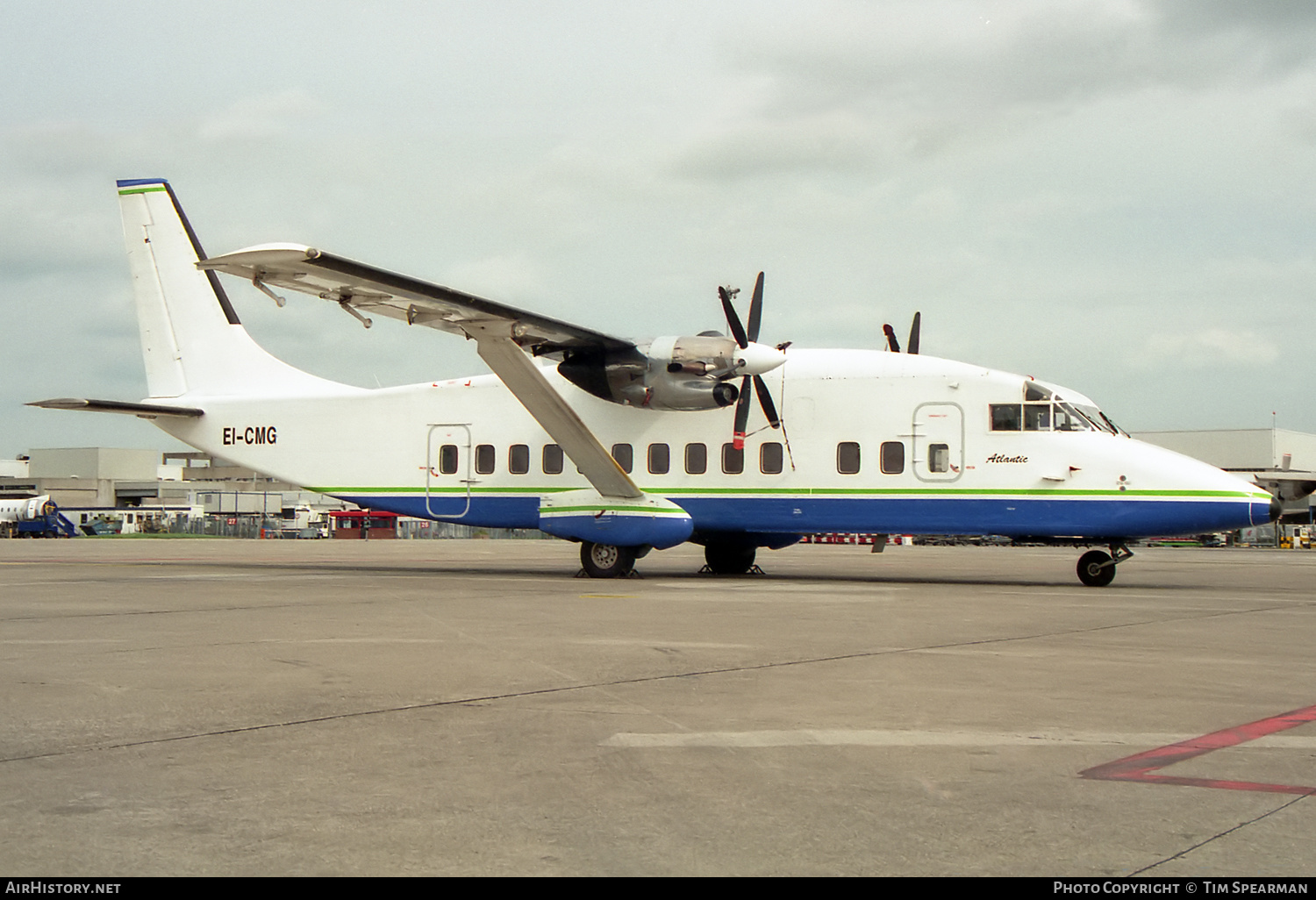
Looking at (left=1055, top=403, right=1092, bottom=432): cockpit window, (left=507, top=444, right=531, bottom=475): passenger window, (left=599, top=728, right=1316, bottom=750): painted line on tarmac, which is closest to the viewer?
(left=599, top=728, right=1316, bottom=750): painted line on tarmac

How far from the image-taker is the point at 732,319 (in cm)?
2144

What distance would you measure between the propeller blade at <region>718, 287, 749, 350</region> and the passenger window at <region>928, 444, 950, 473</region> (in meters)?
3.93

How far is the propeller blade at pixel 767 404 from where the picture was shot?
21719 mm

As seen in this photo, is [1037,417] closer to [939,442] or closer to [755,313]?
[939,442]

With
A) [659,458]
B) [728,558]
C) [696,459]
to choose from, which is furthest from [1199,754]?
[728,558]

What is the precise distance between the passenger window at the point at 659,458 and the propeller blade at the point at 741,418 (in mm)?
1374

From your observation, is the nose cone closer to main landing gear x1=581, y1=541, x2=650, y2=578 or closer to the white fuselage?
the white fuselage

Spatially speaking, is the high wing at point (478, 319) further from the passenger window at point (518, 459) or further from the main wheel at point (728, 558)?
the main wheel at point (728, 558)

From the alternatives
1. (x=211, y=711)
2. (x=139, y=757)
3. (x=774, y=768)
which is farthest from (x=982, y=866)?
(x=211, y=711)

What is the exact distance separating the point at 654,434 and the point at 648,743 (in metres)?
16.3

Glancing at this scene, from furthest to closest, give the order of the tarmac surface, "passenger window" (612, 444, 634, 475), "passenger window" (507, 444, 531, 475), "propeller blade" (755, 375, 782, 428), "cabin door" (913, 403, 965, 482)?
1. "passenger window" (507, 444, 531, 475)
2. "passenger window" (612, 444, 634, 475)
3. "propeller blade" (755, 375, 782, 428)
4. "cabin door" (913, 403, 965, 482)
5. the tarmac surface

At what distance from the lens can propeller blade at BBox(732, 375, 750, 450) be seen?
2172 centimetres

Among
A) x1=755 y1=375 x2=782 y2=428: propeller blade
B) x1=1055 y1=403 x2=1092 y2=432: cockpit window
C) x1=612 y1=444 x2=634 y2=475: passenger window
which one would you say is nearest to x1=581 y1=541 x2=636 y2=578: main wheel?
x1=612 y1=444 x2=634 y2=475: passenger window

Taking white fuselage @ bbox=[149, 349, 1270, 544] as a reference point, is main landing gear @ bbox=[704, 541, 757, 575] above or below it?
below
